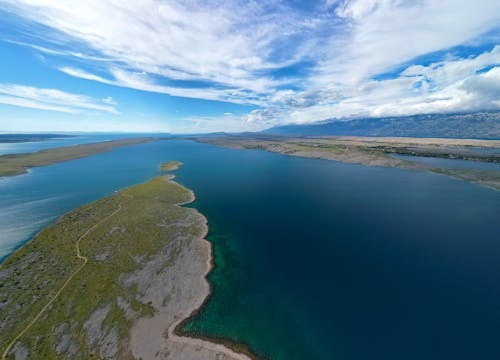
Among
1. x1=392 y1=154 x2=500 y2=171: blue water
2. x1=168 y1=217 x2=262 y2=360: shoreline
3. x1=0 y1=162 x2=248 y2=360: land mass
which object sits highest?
x1=392 y1=154 x2=500 y2=171: blue water

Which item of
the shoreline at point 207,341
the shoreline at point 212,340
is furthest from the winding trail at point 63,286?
the shoreline at point 212,340

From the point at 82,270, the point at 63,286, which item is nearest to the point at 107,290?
the point at 63,286

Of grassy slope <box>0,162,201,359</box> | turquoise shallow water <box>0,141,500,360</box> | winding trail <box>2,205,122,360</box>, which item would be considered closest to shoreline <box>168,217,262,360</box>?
turquoise shallow water <box>0,141,500,360</box>

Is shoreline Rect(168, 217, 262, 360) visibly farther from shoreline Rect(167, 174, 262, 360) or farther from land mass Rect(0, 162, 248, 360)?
land mass Rect(0, 162, 248, 360)

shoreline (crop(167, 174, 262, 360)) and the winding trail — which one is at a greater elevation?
the winding trail

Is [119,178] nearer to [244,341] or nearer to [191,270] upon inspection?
[191,270]

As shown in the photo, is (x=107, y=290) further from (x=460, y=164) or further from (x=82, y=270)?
(x=460, y=164)
